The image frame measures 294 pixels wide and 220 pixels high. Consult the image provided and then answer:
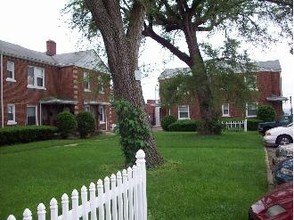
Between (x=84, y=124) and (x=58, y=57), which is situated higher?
(x=58, y=57)

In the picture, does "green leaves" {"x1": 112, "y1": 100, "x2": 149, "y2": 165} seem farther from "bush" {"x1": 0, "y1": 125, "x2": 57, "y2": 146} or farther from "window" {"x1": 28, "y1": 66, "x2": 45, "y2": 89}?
"window" {"x1": 28, "y1": 66, "x2": 45, "y2": 89}

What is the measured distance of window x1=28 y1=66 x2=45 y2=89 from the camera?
3209 cm

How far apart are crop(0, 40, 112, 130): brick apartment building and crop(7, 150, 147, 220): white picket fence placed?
77.6ft

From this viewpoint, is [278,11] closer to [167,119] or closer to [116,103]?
[167,119]

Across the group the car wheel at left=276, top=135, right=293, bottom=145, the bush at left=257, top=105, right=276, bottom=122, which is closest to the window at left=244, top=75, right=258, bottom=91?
the car wheel at left=276, top=135, right=293, bottom=145

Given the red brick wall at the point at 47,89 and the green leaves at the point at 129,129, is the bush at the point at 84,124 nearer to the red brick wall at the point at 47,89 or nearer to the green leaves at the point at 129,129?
the red brick wall at the point at 47,89

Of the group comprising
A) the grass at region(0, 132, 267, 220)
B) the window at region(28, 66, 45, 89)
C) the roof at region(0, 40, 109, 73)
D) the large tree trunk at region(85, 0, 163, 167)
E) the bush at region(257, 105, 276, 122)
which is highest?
the roof at region(0, 40, 109, 73)

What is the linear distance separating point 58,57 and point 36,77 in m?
5.78

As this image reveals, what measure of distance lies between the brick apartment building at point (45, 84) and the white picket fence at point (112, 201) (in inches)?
932

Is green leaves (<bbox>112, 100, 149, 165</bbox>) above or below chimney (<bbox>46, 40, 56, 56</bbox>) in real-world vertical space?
below

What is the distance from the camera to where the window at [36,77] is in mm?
32094

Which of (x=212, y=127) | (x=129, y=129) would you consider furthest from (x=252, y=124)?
(x=129, y=129)

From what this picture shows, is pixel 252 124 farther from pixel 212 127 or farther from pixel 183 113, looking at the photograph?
pixel 212 127

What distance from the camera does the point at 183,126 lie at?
4075 centimetres
